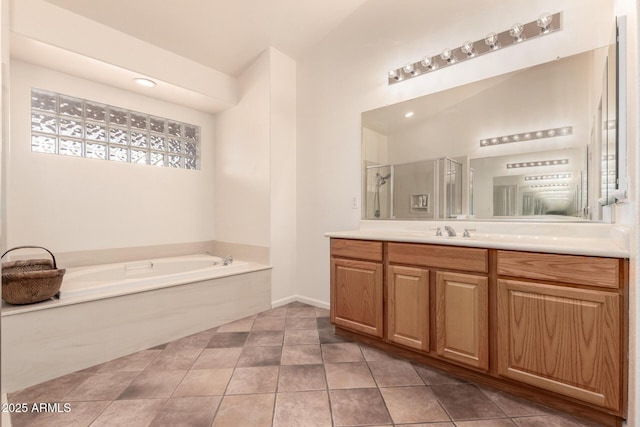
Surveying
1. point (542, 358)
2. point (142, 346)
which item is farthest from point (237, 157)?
point (542, 358)

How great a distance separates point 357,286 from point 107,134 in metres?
2.76

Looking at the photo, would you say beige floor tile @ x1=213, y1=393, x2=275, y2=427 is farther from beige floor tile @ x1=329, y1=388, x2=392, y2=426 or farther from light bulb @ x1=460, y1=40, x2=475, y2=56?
light bulb @ x1=460, y1=40, x2=475, y2=56

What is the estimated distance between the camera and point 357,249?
2324mm

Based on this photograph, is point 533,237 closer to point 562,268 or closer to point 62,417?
point 562,268

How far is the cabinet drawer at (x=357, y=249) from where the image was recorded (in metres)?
2.22

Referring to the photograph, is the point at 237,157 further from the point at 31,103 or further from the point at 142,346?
the point at 142,346

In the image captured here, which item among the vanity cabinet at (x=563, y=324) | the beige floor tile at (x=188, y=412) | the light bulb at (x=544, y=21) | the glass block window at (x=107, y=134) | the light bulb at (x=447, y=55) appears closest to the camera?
the vanity cabinet at (x=563, y=324)

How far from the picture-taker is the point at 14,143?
2500 millimetres

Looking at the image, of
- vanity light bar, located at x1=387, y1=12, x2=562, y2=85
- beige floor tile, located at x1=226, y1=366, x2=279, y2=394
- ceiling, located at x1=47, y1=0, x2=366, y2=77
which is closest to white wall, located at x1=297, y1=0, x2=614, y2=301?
vanity light bar, located at x1=387, y1=12, x2=562, y2=85

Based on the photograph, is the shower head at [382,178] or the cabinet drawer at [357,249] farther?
the shower head at [382,178]

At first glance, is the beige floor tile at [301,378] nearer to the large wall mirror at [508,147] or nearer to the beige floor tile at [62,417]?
the beige floor tile at [62,417]

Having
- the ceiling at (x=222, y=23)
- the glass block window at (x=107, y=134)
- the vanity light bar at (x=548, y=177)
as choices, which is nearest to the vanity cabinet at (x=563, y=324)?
the vanity light bar at (x=548, y=177)

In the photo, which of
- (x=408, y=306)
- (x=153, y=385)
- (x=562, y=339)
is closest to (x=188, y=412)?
(x=153, y=385)

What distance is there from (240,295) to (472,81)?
8.42 ft
